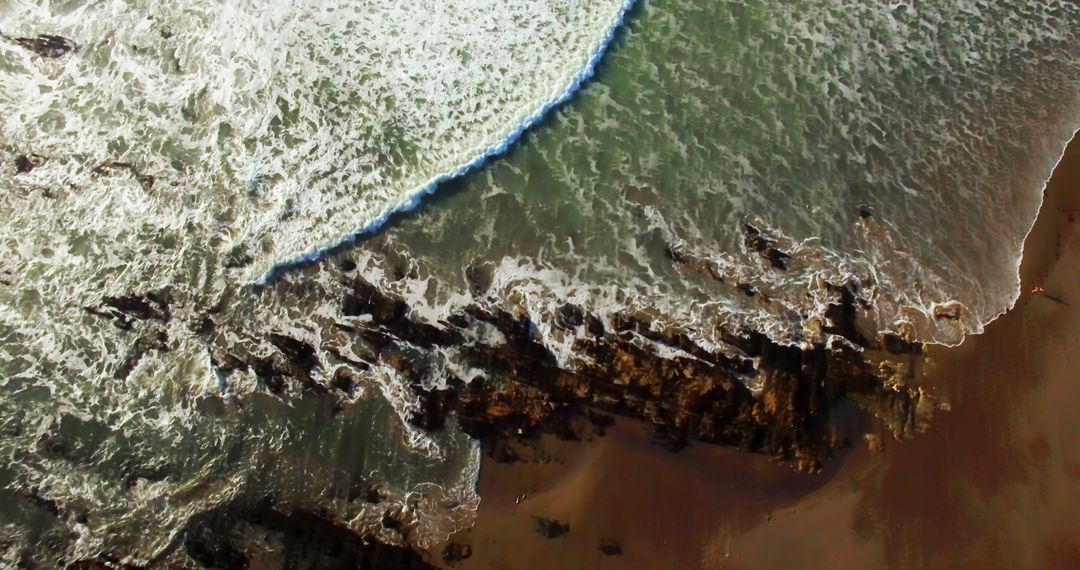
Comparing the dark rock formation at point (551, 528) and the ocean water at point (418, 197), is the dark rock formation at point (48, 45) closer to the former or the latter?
the ocean water at point (418, 197)

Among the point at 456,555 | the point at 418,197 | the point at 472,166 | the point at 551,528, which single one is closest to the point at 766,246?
the point at 472,166

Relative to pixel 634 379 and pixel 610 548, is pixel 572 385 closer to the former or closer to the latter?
pixel 634 379

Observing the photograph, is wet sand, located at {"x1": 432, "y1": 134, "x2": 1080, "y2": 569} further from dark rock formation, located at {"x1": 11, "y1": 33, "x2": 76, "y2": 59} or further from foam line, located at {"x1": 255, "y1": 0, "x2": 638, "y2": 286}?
dark rock formation, located at {"x1": 11, "y1": 33, "x2": 76, "y2": 59}

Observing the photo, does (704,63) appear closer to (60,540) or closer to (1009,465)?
(1009,465)

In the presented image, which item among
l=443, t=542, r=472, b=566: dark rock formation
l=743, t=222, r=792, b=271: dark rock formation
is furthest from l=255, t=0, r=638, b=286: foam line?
l=443, t=542, r=472, b=566: dark rock formation

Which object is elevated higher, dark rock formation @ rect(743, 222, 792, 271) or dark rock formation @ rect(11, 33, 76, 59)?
dark rock formation @ rect(743, 222, 792, 271)

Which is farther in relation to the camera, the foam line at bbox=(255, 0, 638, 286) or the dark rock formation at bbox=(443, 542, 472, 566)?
the foam line at bbox=(255, 0, 638, 286)
